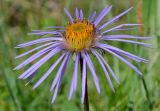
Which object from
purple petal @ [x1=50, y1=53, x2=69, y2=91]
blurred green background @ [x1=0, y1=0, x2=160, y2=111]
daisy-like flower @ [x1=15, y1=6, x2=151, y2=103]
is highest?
daisy-like flower @ [x1=15, y1=6, x2=151, y2=103]

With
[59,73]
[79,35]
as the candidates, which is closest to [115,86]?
[79,35]

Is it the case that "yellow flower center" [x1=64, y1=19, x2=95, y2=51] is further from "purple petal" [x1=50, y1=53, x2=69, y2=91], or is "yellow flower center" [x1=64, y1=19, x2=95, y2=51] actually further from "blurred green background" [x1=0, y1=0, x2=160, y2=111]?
"blurred green background" [x1=0, y1=0, x2=160, y2=111]

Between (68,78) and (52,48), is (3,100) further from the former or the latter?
(52,48)

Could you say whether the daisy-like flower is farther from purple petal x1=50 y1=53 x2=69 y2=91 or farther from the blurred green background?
the blurred green background

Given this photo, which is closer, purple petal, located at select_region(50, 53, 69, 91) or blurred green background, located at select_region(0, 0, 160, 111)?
purple petal, located at select_region(50, 53, 69, 91)

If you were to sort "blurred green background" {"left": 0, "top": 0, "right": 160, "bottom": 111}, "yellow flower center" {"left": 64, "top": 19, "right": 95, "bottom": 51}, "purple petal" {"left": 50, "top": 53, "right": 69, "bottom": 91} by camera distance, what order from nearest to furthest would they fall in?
"purple petal" {"left": 50, "top": 53, "right": 69, "bottom": 91} → "yellow flower center" {"left": 64, "top": 19, "right": 95, "bottom": 51} → "blurred green background" {"left": 0, "top": 0, "right": 160, "bottom": 111}

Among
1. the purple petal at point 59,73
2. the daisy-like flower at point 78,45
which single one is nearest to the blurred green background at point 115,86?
the daisy-like flower at point 78,45

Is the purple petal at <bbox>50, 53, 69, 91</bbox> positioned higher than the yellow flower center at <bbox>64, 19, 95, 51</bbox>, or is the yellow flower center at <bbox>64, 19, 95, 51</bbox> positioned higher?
the yellow flower center at <bbox>64, 19, 95, 51</bbox>

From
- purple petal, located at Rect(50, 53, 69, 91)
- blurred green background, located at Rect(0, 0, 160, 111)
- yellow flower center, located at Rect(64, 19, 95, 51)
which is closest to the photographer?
purple petal, located at Rect(50, 53, 69, 91)

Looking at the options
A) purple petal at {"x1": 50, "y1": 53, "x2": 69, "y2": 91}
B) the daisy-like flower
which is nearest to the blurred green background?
the daisy-like flower

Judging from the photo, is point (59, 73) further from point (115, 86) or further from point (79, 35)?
point (115, 86)
